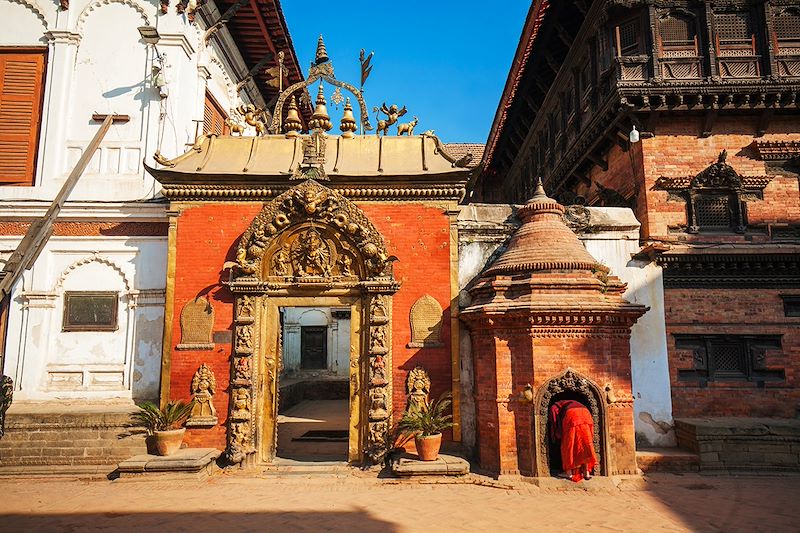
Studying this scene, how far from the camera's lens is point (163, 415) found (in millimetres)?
9320

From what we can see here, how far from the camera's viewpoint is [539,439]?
868 centimetres

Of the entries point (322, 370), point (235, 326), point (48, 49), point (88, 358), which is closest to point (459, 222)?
point (235, 326)

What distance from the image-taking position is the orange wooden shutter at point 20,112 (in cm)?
1148

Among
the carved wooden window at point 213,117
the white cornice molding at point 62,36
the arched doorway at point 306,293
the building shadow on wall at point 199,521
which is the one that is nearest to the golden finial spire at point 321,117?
the arched doorway at point 306,293

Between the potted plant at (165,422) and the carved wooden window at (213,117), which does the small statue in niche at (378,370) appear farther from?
the carved wooden window at (213,117)

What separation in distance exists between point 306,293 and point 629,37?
11516 mm

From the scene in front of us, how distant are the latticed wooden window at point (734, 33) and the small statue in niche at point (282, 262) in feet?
40.8

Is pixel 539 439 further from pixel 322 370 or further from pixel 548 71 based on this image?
pixel 322 370

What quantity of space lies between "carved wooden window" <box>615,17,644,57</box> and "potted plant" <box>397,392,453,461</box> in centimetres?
1104

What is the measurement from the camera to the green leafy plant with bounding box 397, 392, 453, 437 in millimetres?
8969

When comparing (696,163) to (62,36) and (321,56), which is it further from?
(62,36)

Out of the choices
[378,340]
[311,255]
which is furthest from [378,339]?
[311,255]

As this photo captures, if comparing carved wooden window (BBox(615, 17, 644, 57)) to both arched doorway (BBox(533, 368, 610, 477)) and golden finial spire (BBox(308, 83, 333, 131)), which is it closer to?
golden finial spire (BBox(308, 83, 333, 131))

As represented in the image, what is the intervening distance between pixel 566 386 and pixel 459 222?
3847 millimetres
